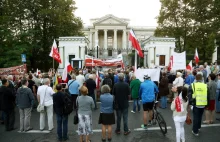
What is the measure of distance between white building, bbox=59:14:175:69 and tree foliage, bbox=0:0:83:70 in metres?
3.70

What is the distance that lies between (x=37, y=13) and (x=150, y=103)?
97.4 ft

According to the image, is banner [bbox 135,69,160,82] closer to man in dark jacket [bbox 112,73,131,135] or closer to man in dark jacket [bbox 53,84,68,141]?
man in dark jacket [bbox 112,73,131,135]

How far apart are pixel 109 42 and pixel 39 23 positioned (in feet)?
146

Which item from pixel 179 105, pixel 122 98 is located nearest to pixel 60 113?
pixel 122 98

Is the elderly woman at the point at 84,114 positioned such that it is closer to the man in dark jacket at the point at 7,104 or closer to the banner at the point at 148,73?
the banner at the point at 148,73

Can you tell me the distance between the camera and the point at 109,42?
3091 inches

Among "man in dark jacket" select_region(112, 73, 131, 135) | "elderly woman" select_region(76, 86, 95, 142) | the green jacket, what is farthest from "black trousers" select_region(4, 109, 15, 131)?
the green jacket

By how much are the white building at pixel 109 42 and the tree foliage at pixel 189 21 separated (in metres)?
2.79

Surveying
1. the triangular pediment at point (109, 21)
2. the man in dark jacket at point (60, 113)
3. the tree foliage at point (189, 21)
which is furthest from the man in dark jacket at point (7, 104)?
the triangular pediment at point (109, 21)

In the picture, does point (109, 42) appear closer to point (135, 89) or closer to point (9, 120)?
point (135, 89)

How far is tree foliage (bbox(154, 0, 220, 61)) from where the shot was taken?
110 feet

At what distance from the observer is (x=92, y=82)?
38.8ft

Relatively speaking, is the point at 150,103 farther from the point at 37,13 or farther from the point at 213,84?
the point at 37,13

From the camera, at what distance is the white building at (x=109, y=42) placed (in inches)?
1241
